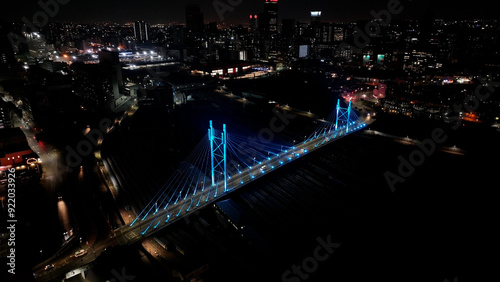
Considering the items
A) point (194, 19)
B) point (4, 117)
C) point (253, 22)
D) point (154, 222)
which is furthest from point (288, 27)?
point (154, 222)

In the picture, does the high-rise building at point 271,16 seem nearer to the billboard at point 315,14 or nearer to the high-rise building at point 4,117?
the billboard at point 315,14

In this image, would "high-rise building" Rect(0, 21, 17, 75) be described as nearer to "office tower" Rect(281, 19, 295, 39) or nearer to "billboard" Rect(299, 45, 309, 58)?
"billboard" Rect(299, 45, 309, 58)

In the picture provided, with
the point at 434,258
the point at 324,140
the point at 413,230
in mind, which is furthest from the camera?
the point at 324,140

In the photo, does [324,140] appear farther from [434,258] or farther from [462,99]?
[462,99]

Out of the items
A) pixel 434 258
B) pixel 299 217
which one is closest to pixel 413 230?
pixel 434 258

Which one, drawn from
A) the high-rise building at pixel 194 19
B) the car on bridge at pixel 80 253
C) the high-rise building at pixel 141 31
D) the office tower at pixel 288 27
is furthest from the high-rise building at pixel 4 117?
the office tower at pixel 288 27

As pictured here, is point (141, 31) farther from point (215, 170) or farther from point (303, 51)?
point (215, 170)

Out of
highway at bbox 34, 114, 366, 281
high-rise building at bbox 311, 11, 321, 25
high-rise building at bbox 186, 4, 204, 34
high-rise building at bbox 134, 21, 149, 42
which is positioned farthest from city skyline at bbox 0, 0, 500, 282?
high-rise building at bbox 311, 11, 321, 25
